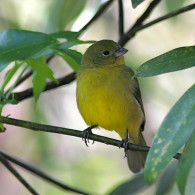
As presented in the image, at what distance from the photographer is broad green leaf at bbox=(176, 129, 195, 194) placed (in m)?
1.86

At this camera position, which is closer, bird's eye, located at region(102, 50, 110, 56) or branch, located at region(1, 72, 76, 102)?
branch, located at region(1, 72, 76, 102)

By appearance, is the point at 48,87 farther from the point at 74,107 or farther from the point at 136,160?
the point at 74,107

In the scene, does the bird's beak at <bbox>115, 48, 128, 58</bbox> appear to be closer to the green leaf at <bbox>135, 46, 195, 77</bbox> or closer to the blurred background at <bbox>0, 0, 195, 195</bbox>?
the blurred background at <bbox>0, 0, 195, 195</bbox>

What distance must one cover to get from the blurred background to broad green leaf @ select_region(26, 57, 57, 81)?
1789mm

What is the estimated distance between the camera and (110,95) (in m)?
4.38

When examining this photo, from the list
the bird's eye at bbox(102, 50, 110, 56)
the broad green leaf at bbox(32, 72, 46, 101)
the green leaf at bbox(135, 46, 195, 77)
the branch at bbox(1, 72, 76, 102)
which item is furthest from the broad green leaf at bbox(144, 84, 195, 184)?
the bird's eye at bbox(102, 50, 110, 56)

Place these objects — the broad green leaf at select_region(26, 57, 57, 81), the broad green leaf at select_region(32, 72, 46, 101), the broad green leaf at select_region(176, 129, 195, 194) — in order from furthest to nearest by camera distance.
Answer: the broad green leaf at select_region(32, 72, 46, 101) → the broad green leaf at select_region(26, 57, 57, 81) → the broad green leaf at select_region(176, 129, 195, 194)

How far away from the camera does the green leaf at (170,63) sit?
226cm

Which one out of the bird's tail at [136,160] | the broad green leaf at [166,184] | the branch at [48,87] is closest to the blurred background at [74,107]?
the bird's tail at [136,160]

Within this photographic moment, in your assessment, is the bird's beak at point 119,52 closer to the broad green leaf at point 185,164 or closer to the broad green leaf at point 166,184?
the broad green leaf at point 166,184

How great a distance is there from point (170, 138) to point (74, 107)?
503cm

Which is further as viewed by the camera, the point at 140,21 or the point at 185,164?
the point at 140,21

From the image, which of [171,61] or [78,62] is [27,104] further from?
[171,61]

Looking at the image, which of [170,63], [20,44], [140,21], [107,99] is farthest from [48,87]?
[170,63]
